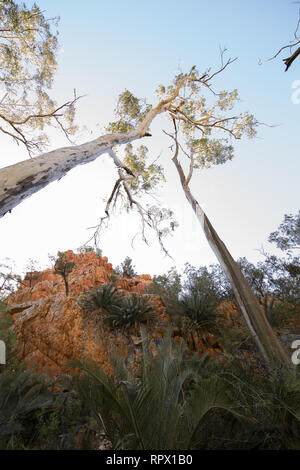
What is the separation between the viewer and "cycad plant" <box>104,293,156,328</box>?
220 inches

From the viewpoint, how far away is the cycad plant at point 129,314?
559 cm

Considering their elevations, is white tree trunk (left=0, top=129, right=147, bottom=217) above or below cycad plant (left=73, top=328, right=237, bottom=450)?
above

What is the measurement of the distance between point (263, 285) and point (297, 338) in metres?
2.91

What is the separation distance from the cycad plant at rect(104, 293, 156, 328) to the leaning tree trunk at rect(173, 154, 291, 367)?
226 cm

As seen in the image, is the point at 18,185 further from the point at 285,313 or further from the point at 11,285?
the point at 11,285

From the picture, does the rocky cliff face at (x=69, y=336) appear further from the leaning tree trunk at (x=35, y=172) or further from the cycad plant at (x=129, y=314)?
the leaning tree trunk at (x=35, y=172)

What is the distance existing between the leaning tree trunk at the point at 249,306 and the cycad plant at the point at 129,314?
226 centimetres

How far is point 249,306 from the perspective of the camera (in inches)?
179

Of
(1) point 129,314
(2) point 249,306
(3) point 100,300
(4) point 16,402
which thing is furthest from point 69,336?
(2) point 249,306

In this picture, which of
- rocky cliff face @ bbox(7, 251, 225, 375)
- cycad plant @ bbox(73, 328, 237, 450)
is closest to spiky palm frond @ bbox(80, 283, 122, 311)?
rocky cliff face @ bbox(7, 251, 225, 375)

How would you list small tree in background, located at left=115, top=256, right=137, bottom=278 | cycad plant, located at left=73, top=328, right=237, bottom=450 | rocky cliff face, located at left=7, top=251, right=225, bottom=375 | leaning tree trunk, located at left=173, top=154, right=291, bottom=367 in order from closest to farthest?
cycad plant, located at left=73, top=328, right=237, bottom=450 → leaning tree trunk, located at left=173, top=154, right=291, bottom=367 → rocky cliff face, located at left=7, top=251, right=225, bottom=375 → small tree in background, located at left=115, top=256, right=137, bottom=278

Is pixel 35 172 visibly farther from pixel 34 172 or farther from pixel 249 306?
pixel 249 306

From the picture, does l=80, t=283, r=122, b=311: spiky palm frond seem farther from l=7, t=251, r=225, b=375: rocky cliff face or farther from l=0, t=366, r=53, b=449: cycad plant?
l=0, t=366, r=53, b=449: cycad plant

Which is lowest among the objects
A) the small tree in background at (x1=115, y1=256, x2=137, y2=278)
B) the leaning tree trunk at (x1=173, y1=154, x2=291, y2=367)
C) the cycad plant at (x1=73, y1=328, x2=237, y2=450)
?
the cycad plant at (x1=73, y1=328, x2=237, y2=450)
